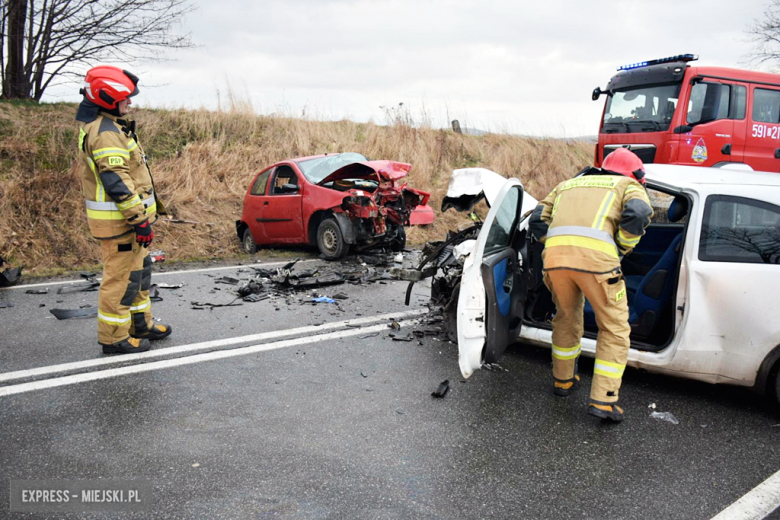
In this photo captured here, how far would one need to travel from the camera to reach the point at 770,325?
335 centimetres

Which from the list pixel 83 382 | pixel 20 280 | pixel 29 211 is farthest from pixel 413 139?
pixel 83 382

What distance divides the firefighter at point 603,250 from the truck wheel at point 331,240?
5.38 m

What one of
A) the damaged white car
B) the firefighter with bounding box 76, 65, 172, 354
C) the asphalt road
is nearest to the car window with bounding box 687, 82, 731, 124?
the damaged white car

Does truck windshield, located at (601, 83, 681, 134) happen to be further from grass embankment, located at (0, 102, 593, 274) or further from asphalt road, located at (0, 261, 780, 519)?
asphalt road, located at (0, 261, 780, 519)

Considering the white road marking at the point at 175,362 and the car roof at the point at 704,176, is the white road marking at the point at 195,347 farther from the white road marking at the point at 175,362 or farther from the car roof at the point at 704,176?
the car roof at the point at 704,176

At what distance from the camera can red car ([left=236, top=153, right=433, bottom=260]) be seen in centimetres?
876

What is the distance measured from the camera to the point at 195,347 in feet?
15.7

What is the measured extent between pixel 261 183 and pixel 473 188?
19.1 ft

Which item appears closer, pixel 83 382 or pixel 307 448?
pixel 307 448

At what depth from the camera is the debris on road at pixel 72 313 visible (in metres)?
5.61

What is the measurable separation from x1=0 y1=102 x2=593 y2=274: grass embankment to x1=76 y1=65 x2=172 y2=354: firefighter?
15.7 ft

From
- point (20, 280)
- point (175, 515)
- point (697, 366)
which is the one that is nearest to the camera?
point (175, 515)

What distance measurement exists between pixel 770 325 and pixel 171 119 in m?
13.8

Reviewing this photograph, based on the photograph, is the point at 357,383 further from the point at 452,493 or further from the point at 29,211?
the point at 29,211
